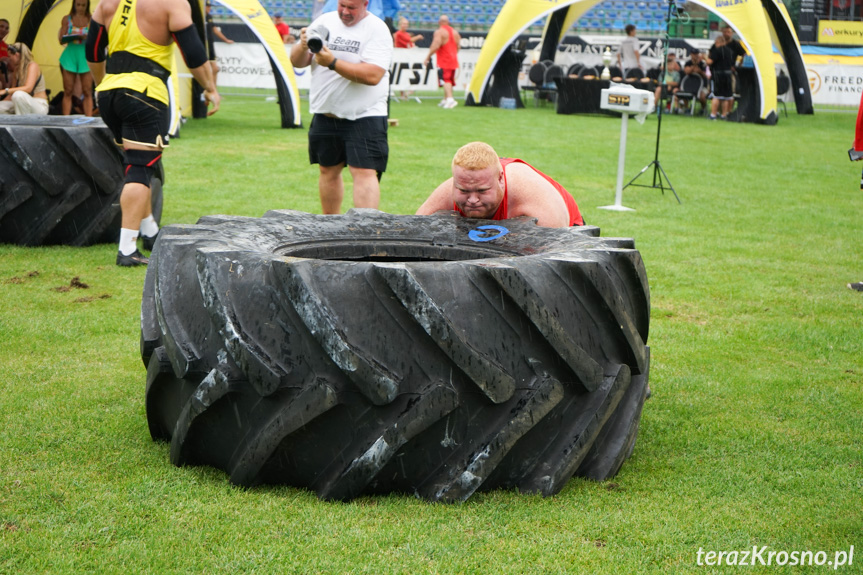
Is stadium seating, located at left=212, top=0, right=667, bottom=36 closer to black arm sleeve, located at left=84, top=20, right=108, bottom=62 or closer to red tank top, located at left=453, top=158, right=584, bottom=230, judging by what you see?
black arm sleeve, located at left=84, top=20, right=108, bottom=62

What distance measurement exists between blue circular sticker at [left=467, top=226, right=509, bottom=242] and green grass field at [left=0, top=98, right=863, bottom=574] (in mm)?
907

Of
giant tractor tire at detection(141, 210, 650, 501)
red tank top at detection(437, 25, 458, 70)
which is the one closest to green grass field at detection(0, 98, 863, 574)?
giant tractor tire at detection(141, 210, 650, 501)

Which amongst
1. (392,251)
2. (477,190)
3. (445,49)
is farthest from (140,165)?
(445,49)

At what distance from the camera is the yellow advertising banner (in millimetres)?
26422

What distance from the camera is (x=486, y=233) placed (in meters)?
3.58

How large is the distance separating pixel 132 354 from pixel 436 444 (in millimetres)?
2066

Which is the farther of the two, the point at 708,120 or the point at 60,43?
the point at 708,120

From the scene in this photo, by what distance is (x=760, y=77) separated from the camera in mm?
18562

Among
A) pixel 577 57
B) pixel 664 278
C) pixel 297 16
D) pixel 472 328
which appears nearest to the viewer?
pixel 472 328

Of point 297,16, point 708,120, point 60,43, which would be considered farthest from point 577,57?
point 60,43

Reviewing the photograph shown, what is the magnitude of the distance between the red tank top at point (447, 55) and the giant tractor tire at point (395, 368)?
19.1m

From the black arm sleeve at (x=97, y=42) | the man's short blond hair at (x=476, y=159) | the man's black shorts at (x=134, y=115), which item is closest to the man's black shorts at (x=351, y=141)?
the man's black shorts at (x=134, y=115)

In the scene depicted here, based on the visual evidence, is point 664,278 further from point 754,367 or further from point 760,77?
point 760,77

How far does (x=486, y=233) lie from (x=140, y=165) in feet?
10.3
